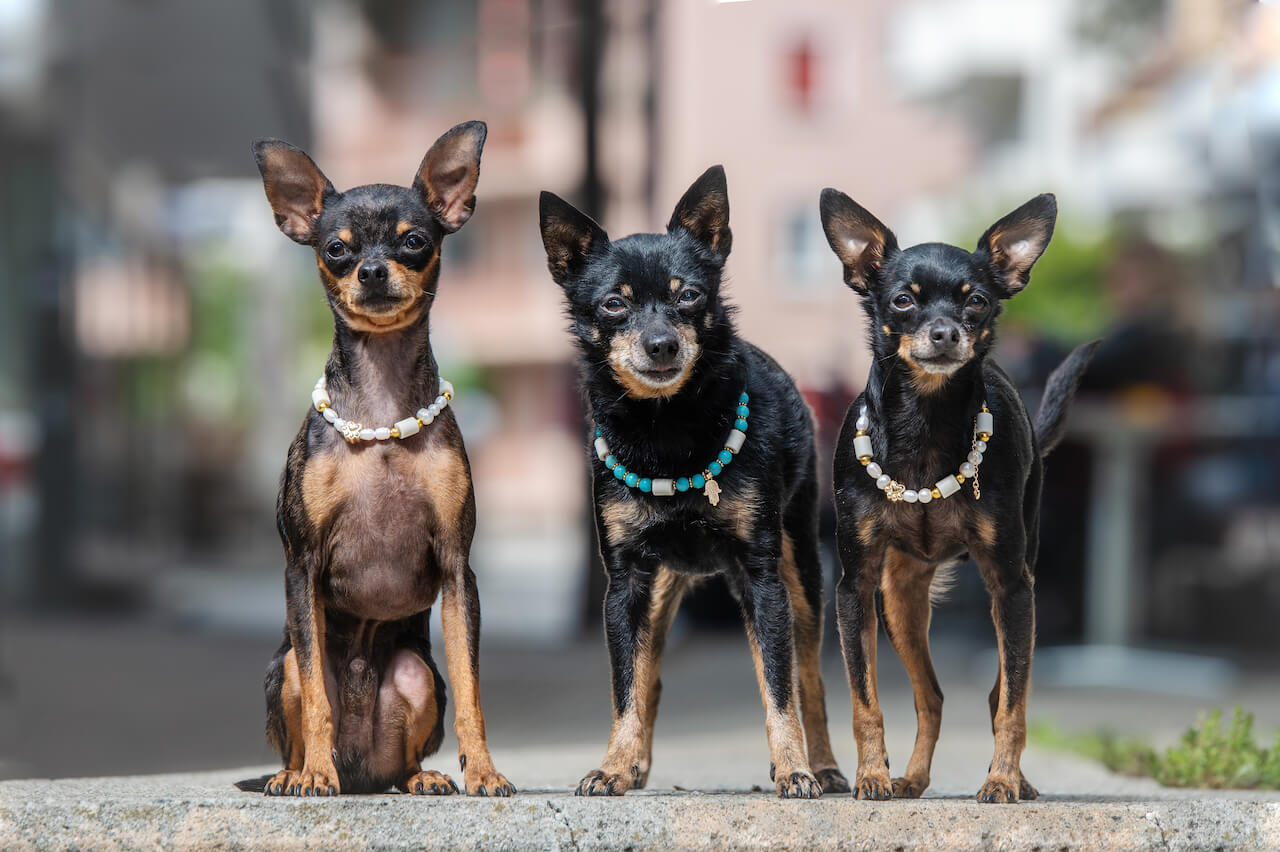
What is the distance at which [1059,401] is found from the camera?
404 cm

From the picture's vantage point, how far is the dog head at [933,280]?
3352mm

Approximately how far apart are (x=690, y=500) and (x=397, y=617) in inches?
33.1

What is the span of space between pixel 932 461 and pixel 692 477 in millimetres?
590

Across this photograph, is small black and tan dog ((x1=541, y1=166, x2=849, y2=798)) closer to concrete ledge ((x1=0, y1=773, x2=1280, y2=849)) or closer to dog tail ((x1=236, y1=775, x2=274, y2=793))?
concrete ledge ((x1=0, y1=773, x2=1280, y2=849))

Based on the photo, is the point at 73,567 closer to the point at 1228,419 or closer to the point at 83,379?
the point at 83,379

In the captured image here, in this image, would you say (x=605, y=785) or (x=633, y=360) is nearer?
(x=633, y=360)

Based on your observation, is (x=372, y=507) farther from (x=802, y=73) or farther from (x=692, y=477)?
(x=802, y=73)

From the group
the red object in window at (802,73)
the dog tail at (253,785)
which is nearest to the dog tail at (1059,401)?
the dog tail at (253,785)

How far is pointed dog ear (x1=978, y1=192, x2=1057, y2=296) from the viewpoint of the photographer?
11.6ft

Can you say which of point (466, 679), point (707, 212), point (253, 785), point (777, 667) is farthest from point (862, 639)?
point (253, 785)

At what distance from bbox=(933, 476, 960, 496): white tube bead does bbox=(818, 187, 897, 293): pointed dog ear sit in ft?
1.71

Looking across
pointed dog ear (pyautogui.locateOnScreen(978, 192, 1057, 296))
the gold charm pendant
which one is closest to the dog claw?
the gold charm pendant

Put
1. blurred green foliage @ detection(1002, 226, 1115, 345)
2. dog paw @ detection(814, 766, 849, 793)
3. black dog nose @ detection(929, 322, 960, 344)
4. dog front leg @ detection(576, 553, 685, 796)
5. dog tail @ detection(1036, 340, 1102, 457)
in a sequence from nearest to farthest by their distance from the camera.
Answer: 1. black dog nose @ detection(929, 322, 960, 344)
2. dog front leg @ detection(576, 553, 685, 796)
3. dog paw @ detection(814, 766, 849, 793)
4. dog tail @ detection(1036, 340, 1102, 457)
5. blurred green foliage @ detection(1002, 226, 1115, 345)

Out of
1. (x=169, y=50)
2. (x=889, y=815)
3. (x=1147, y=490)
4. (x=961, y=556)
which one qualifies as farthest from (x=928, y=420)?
(x=169, y=50)
